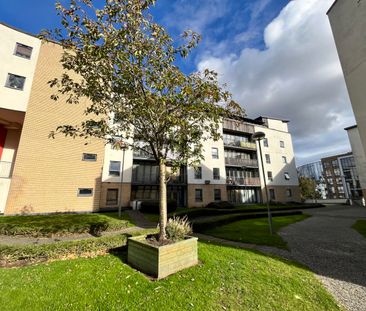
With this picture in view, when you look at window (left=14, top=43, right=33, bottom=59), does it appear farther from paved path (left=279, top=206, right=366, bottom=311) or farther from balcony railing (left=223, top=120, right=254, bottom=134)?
balcony railing (left=223, top=120, right=254, bottom=134)

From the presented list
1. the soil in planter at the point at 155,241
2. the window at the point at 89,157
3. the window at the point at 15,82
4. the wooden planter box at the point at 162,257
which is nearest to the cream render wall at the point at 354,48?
the wooden planter box at the point at 162,257

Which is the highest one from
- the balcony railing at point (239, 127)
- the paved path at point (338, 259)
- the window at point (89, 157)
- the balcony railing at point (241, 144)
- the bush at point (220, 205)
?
the balcony railing at point (239, 127)

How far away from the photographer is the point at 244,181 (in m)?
31.2

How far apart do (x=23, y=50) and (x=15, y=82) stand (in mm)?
3324

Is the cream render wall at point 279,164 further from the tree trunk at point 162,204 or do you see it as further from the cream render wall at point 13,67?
the cream render wall at point 13,67

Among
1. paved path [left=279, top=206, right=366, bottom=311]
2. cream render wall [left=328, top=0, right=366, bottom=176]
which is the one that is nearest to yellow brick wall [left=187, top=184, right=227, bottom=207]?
paved path [left=279, top=206, right=366, bottom=311]

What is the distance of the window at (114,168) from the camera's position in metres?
22.7

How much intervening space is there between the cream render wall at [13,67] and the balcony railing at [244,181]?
86.9 ft

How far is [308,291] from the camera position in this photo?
179 inches

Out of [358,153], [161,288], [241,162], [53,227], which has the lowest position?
[161,288]

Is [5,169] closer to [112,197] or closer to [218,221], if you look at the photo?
[112,197]

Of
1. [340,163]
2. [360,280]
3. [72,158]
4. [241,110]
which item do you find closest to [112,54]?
[241,110]

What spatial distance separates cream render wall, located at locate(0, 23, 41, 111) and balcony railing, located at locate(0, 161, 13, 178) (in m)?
4.72

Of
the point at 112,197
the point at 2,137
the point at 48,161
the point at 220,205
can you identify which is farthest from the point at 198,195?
the point at 2,137
